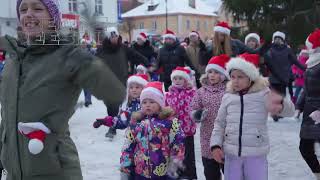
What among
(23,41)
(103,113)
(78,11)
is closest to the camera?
(78,11)

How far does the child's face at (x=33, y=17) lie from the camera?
2090 mm

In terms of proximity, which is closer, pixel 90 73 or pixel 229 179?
pixel 90 73

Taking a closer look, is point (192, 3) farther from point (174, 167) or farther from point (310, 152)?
point (174, 167)

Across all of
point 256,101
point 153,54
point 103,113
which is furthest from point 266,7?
point 256,101

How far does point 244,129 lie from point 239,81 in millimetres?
417

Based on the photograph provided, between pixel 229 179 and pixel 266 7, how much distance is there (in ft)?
42.0

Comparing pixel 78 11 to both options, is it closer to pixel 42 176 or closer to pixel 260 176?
pixel 42 176

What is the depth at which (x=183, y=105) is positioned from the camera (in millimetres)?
5688

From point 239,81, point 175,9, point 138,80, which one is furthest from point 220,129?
point 175,9

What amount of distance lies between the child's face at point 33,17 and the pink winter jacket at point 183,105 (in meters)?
3.51

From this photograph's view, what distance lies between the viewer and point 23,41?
2.20 m

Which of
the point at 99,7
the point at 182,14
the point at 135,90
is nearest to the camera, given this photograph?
the point at 99,7

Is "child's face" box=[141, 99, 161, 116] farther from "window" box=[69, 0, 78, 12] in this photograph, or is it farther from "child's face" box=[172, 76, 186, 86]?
"window" box=[69, 0, 78, 12]

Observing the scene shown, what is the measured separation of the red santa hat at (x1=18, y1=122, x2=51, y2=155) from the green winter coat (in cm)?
4
